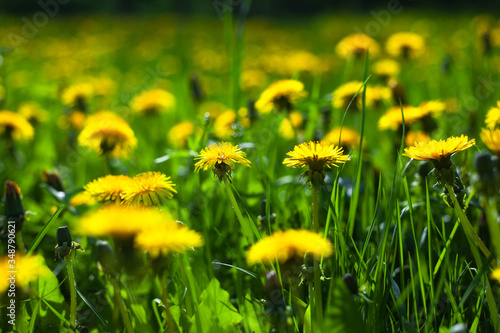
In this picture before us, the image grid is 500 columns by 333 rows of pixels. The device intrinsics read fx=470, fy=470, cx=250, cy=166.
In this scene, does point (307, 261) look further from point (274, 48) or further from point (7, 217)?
point (274, 48)

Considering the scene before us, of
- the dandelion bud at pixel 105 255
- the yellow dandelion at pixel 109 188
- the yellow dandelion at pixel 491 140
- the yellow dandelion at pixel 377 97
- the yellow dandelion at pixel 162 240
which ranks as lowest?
the dandelion bud at pixel 105 255

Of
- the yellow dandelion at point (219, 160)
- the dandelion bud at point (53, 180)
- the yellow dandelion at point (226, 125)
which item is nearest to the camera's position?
the yellow dandelion at point (219, 160)

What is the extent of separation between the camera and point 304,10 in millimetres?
8984

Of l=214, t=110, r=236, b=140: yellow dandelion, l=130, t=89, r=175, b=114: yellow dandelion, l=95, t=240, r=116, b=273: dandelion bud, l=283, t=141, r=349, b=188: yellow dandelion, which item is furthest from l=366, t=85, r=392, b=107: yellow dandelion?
l=95, t=240, r=116, b=273: dandelion bud

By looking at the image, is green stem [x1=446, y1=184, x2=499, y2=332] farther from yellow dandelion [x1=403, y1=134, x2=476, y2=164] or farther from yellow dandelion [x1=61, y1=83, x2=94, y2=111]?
yellow dandelion [x1=61, y1=83, x2=94, y2=111]

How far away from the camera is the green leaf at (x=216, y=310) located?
0.61 m

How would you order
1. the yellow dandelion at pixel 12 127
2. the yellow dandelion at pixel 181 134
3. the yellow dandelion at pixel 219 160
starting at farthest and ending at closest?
the yellow dandelion at pixel 181 134 → the yellow dandelion at pixel 12 127 → the yellow dandelion at pixel 219 160

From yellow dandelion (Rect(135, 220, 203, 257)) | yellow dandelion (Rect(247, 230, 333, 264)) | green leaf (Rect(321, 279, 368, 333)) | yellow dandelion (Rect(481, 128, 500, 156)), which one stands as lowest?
green leaf (Rect(321, 279, 368, 333))

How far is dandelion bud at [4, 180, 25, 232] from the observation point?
727 millimetres

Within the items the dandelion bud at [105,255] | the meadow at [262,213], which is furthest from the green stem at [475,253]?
the dandelion bud at [105,255]

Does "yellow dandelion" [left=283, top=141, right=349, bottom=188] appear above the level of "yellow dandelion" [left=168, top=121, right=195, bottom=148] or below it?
above

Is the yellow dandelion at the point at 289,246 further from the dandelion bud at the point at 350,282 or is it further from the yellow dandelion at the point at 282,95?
the yellow dandelion at the point at 282,95

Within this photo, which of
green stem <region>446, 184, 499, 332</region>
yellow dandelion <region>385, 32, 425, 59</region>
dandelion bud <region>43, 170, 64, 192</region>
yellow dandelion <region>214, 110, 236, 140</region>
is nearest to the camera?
green stem <region>446, 184, 499, 332</region>

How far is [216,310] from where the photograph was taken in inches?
25.9
